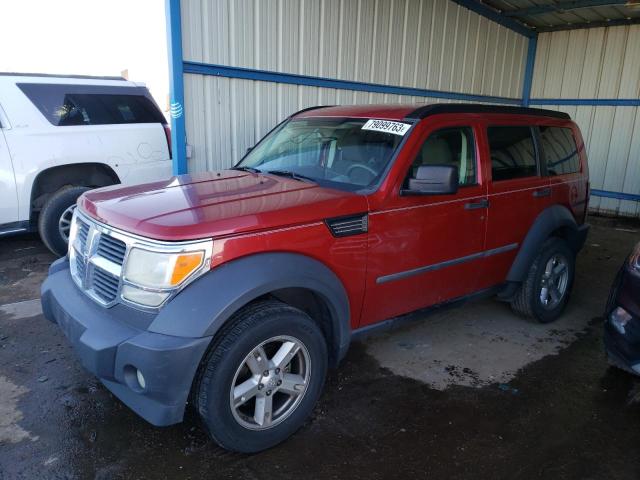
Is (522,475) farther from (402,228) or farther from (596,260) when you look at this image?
(596,260)

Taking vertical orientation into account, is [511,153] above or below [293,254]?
above

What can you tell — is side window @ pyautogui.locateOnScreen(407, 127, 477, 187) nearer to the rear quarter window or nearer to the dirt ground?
the dirt ground

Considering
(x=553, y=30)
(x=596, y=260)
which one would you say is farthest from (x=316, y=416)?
(x=553, y=30)

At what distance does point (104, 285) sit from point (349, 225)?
136 cm

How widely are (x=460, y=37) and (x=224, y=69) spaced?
5401 mm

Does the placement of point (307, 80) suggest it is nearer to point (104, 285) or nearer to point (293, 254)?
point (293, 254)

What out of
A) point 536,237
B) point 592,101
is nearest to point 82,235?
point 536,237

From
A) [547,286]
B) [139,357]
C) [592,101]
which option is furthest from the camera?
[592,101]

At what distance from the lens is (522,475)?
2590mm

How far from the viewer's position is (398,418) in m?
3.04

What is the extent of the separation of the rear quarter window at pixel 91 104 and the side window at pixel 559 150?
15.2ft

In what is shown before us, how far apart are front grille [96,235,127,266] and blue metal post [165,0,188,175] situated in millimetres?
2928

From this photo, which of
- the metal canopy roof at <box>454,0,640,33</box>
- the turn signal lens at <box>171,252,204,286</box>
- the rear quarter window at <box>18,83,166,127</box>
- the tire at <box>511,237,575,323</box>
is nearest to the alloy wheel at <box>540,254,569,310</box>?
the tire at <box>511,237,575,323</box>

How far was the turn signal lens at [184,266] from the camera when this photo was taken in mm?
2311
